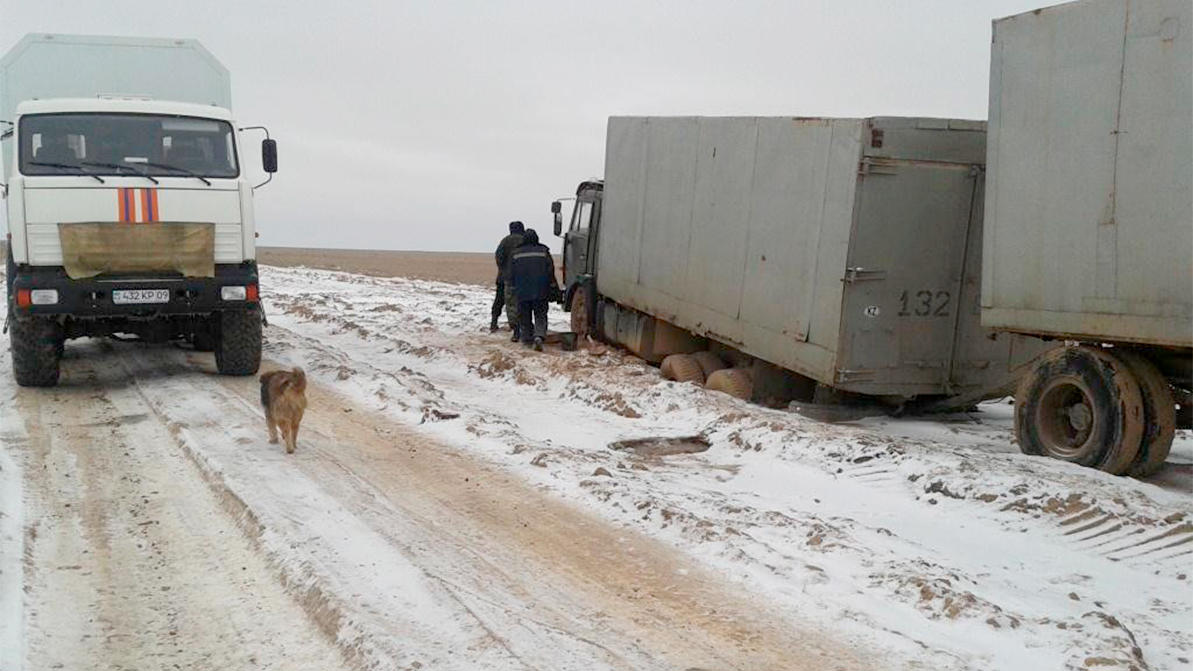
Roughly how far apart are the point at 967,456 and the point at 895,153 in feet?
9.62

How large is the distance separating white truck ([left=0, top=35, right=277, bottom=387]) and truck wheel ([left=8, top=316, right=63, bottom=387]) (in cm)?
1

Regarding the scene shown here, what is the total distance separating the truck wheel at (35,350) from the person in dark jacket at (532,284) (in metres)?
6.41

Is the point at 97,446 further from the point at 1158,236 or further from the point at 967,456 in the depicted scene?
the point at 1158,236

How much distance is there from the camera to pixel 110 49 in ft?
38.9

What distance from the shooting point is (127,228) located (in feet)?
32.0

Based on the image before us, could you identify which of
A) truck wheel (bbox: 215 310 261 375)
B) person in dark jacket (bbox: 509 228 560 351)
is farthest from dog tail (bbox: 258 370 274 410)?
person in dark jacket (bbox: 509 228 560 351)

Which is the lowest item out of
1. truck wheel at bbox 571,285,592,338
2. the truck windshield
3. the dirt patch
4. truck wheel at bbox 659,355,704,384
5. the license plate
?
the dirt patch

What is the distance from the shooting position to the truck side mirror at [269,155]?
11.0 m

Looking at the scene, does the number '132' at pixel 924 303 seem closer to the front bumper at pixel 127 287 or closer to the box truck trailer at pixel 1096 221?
the box truck trailer at pixel 1096 221

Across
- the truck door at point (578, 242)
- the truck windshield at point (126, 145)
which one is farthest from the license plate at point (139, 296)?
the truck door at point (578, 242)

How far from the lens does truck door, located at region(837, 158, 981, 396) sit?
9.14 meters

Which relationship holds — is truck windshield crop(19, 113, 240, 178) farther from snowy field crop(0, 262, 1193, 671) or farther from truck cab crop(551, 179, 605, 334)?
truck cab crop(551, 179, 605, 334)

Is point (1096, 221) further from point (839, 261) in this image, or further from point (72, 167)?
point (72, 167)

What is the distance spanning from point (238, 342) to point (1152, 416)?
344 inches
